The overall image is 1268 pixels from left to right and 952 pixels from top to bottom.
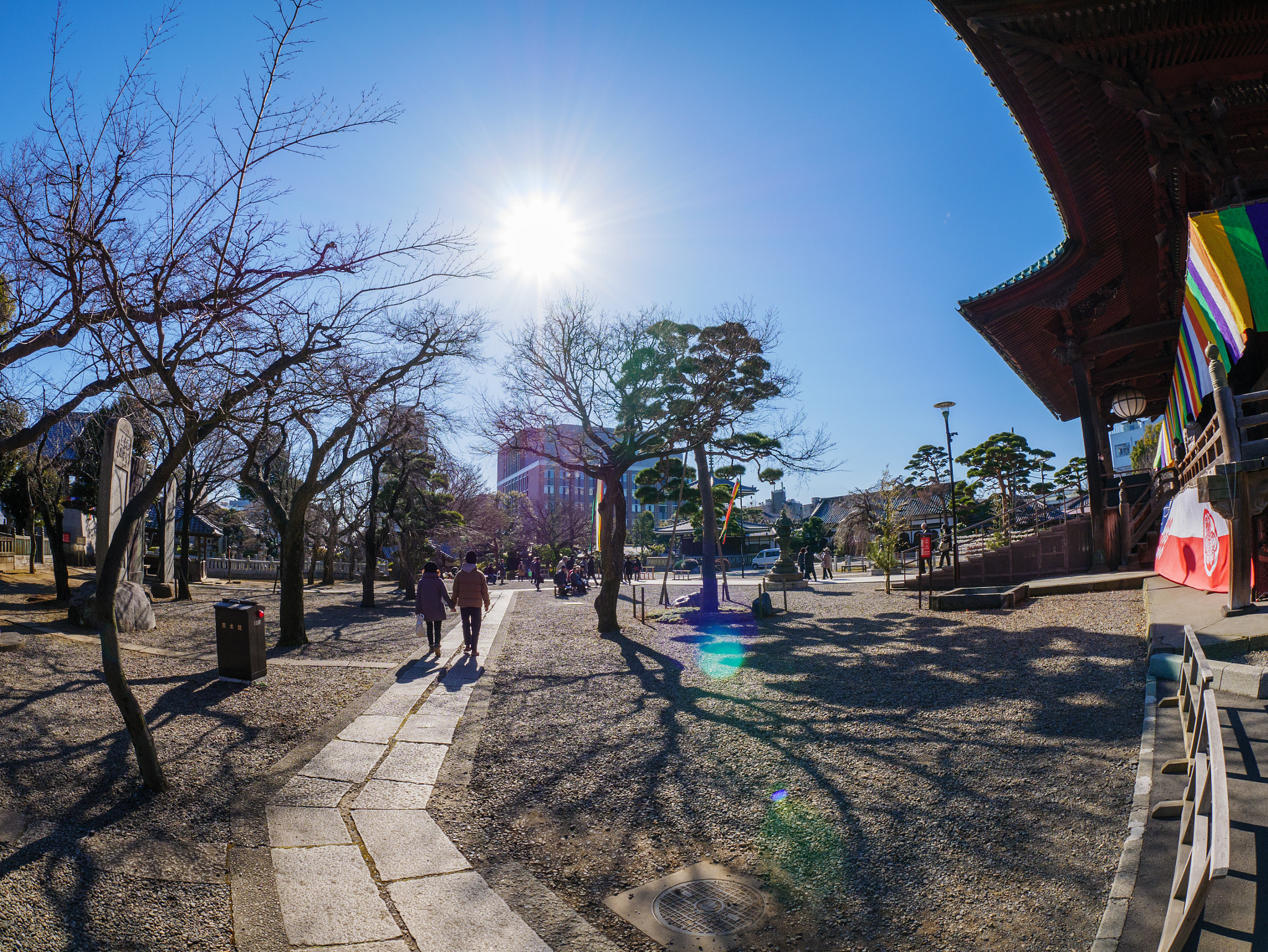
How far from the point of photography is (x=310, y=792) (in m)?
4.82

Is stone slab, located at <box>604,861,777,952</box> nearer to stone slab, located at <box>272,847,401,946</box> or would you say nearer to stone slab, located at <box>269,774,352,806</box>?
stone slab, located at <box>272,847,401,946</box>

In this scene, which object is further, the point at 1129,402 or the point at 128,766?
the point at 1129,402

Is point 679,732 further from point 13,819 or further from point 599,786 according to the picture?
point 13,819

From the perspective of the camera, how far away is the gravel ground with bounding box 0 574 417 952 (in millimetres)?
3045

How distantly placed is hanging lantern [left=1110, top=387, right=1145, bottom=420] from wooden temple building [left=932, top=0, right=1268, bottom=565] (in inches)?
46.6

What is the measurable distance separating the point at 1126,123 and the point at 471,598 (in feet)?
40.6

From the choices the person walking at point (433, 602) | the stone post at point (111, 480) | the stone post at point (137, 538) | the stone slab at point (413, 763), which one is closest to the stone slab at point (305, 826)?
the stone slab at point (413, 763)

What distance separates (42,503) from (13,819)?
15.5 m

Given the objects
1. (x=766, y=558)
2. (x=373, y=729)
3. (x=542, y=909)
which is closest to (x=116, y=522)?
(x=373, y=729)

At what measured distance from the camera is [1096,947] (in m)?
2.63

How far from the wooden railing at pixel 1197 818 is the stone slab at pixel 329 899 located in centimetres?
307

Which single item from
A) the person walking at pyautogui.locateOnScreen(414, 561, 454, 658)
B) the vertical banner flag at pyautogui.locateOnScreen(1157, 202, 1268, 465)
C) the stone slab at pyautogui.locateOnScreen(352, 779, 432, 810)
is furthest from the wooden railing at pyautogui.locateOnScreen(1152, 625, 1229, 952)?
the person walking at pyautogui.locateOnScreen(414, 561, 454, 658)

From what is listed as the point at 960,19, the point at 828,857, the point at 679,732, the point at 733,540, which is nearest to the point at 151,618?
the point at 679,732

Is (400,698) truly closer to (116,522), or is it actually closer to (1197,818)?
(1197,818)
